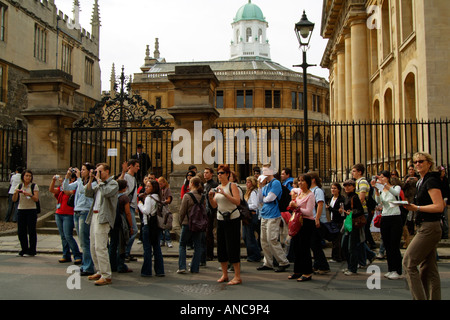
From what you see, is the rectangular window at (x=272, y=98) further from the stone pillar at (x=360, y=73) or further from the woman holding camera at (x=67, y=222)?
the woman holding camera at (x=67, y=222)

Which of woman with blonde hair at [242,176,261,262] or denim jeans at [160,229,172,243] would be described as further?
denim jeans at [160,229,172,243]

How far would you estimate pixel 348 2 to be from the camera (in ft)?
75.5

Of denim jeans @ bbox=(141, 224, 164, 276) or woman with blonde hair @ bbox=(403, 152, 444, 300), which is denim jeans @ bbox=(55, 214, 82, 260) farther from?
woman with blonde hair @ bbox=(403, 152, 444, 300)

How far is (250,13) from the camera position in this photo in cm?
10362

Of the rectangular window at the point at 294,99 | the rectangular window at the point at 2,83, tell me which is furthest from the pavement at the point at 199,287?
the rectangular window at the point at 294,99

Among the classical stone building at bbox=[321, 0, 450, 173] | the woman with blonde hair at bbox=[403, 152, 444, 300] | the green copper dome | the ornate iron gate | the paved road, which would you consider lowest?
the paved road

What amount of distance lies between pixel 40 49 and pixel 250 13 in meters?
73.3

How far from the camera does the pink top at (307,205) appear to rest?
7.31m

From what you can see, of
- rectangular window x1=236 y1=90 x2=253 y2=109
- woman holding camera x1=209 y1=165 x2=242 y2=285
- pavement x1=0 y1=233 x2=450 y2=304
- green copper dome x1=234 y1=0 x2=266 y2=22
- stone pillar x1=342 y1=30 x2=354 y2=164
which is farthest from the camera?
green copper dome x1=234 y1=0 x2=266 y2=22

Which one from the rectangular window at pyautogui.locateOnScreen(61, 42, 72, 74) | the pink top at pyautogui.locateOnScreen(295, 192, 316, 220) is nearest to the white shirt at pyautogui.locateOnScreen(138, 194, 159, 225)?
the pink top at pyautogui.locateOnScreen(295, 192, 316, 220)

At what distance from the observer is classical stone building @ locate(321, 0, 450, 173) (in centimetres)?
1452

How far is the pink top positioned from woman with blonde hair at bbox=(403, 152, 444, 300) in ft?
7.56
